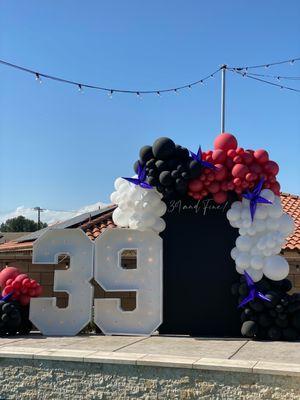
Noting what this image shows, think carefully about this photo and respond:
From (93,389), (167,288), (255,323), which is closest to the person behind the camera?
(93,389)

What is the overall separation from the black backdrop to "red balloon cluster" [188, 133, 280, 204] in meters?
0.39

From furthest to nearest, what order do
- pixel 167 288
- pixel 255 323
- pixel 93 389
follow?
pixel 167 288
pixel 255 323
pixel 93 389

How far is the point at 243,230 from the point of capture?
903cm

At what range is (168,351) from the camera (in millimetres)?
7469

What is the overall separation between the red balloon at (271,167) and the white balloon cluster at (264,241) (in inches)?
15.2

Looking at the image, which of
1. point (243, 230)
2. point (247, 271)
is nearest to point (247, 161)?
point (243, 230)

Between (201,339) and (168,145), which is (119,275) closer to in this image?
(201,339)

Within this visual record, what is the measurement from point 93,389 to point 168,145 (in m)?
4.49

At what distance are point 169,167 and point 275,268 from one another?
2.64 meters

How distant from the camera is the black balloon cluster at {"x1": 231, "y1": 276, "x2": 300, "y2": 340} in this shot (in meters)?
8.66

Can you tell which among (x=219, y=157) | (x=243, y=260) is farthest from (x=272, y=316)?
(x=219, y=157)

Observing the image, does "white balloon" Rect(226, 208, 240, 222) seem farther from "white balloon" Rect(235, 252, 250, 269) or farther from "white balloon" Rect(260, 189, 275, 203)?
"white balloon" Rect(235, 252, 250, 269)

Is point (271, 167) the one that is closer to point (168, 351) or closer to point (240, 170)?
point (240, 170)

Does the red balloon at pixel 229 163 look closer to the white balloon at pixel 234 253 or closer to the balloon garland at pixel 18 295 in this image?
the white balloon at pixel 234 253
